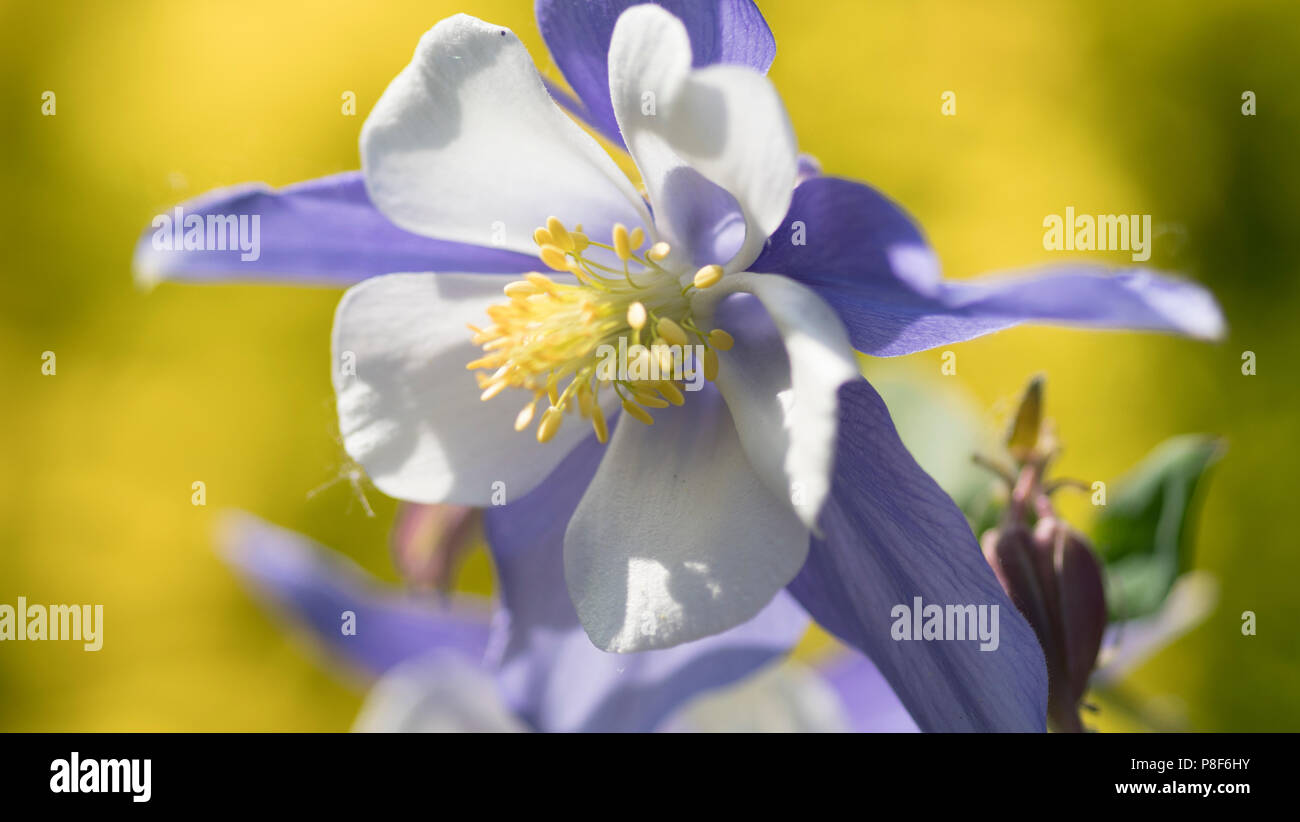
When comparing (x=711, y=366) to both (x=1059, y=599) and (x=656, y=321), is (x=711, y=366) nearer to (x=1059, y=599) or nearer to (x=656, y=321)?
→ (x=656, y=321)

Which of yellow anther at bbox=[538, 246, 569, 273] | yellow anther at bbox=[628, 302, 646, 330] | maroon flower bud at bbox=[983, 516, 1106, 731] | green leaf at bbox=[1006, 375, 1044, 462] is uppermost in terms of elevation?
yellow anther at bbox=[538, 246, 569, 273]

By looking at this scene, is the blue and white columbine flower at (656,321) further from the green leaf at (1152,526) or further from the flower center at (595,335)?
the green leaf at (1152,526)

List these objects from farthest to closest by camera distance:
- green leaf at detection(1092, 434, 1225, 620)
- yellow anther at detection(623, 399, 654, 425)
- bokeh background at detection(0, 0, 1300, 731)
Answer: bokeh background at detection(0, 0, 1300, 731)
green leaf at detection(1092, 434, 1225, 620)
yellow anther at detection(623, 399, 654, 425)

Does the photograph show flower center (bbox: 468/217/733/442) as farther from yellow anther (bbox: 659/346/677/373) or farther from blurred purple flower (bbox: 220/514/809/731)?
blurred purple flower (bbox: 220/514/809/731)

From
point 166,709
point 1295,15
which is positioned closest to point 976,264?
point 1295,15

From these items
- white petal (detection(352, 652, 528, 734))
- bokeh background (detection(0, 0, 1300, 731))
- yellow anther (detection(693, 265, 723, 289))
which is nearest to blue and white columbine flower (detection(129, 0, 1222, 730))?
yellow anther (detection(693, 265, 723, 289))

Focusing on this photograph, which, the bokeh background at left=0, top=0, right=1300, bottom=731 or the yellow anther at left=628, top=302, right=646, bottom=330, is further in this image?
the bokeh background at left=0, top=0, right=1300, bottom=731

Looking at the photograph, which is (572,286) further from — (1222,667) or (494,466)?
(1222,667)

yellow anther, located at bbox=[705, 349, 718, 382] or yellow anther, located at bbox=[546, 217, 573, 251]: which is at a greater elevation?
yellow anther, located at bbox=[546, 217, 573, 251]
